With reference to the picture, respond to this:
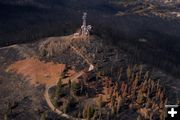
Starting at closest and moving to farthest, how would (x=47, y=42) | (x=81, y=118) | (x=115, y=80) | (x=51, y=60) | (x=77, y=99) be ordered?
(x=81, y=118), (x=77, y=99), (x=115, y=80), (x=51, y=60), (x=47, y=42)

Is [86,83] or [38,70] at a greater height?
[38,70]

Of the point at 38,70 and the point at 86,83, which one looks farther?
the point at 38,70

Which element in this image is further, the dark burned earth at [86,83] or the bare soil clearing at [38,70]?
the bare soil clearing at [38,70]

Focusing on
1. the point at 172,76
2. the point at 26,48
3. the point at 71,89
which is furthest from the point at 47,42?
the point at 172,76

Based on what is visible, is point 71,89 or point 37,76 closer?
point 71,89

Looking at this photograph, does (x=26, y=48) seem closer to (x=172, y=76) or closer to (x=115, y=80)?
(x=115, y=80)

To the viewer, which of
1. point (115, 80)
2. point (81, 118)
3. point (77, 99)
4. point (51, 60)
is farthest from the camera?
point (51, 60)

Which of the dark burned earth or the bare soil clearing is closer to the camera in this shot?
the dark burned earth

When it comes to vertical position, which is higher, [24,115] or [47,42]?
[47,42]
